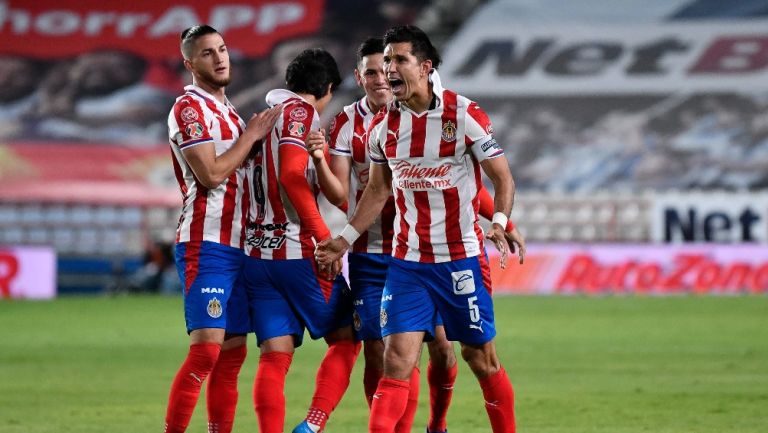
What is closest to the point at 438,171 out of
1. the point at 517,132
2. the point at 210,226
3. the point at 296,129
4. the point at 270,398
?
the point at 296,129

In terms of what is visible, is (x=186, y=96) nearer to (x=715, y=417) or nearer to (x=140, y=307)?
(x=715, y=417)

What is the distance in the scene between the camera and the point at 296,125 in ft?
22.1

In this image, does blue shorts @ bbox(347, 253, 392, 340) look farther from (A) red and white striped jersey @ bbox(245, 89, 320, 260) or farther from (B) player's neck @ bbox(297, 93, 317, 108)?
(B) player's neck @ bbox(297, 93, 317, 108)

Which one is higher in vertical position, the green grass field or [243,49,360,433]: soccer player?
[243,49,360,433]: soccer player

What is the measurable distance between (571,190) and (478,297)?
24.4m

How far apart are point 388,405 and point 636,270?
18353 mm

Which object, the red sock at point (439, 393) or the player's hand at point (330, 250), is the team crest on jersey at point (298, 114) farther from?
the red sock at point (439, 393)

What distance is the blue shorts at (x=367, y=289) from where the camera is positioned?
6.94m

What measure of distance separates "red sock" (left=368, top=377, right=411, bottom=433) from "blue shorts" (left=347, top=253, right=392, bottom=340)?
72cm

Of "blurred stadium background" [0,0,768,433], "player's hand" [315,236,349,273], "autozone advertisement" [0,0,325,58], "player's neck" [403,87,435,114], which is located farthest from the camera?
"autozone advertisement" [0,0,325,58]

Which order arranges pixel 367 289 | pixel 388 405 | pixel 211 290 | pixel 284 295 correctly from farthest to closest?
pixel 367 289 → pixel 284 295 → pixel 211 290 → pixel 388 405

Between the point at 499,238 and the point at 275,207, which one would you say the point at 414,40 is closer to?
the point at 499,238

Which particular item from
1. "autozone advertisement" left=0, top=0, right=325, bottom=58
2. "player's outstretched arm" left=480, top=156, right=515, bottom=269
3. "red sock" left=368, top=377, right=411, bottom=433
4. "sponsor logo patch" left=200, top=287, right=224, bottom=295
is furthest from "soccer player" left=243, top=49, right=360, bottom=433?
"autozone advertisement" left=0, top=0, right=325, bottom=58

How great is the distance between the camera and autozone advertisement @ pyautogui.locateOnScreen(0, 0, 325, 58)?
32250 millimetres
